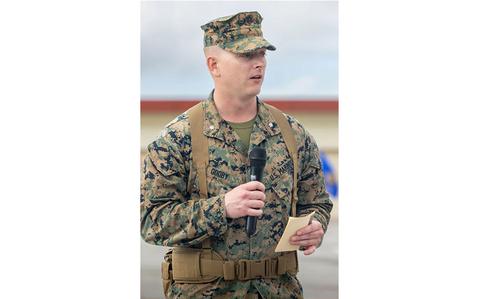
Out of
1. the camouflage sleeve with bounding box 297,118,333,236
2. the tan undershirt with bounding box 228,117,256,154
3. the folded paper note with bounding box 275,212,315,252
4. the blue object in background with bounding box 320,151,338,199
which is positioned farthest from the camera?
the blue object in background with bounding box 320,151,338,199

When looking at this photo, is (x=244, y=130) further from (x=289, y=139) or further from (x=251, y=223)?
(x=251, y=223)

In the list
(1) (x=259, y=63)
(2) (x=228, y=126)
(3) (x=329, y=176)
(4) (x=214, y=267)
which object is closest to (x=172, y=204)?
(4) (x=214, y=267)

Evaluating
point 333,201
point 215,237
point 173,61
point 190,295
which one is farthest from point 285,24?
point 190,295

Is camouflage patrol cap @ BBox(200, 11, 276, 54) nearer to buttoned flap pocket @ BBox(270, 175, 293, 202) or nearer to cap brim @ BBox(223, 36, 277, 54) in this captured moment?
cap brim @ BBox(223, 36, 277, 54)

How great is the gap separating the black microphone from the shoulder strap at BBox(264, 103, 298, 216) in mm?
268

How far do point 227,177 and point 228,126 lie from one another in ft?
0.83

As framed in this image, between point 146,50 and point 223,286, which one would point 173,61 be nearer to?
point 146,50

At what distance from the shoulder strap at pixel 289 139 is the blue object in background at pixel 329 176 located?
1.09 feet

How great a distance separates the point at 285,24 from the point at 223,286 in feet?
4.70

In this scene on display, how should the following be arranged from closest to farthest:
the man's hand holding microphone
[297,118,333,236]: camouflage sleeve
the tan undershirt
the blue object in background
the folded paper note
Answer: the man's hand holding microphone
the folded paper note
the tan undershirt
[297,118,333,236]: camouflage sleeve
the blue object in background

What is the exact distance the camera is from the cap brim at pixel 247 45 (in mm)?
3688

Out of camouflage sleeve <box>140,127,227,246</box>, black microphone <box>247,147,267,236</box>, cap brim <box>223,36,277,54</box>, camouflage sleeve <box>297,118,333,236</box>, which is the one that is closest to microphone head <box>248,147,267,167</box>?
black microphone <box>247,147,267,236</box>

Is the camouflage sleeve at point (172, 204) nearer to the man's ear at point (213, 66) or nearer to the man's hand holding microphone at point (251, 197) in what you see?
the man's hand holding microphone at point (251, 197)

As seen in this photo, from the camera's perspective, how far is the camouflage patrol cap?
12.2 feet
